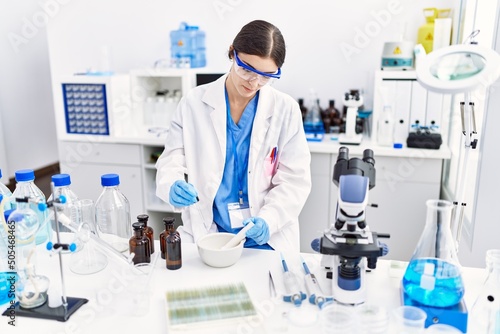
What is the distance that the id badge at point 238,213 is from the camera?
1.73m

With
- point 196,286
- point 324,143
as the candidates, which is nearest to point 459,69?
point 196,286

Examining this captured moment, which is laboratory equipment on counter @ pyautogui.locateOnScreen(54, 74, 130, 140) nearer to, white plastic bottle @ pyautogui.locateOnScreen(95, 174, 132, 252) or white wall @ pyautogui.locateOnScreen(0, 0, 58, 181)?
white wall @ pyautogui.locateOnScreen(0, 0, 58, 181)

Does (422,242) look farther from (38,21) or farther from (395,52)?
(38,21)

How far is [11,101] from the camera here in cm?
429

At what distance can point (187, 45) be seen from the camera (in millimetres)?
3217

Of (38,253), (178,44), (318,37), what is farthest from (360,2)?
(38,253)

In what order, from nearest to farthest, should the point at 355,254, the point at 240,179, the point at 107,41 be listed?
1. the point at 355,254
2. the point at 240,179
3. the point at 107,41

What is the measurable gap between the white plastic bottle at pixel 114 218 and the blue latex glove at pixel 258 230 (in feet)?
1.28

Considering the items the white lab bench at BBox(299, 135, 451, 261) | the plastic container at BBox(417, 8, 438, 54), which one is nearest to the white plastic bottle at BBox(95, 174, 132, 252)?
the white lab bench at BBox(299, 135, 451, 261)

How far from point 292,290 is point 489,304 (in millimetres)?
461

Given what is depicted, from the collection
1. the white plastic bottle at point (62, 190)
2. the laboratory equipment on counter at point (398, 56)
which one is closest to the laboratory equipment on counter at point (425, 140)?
the laboratory equipment on counter at point (398, 56)

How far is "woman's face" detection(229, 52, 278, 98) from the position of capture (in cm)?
155

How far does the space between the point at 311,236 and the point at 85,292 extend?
1.87m

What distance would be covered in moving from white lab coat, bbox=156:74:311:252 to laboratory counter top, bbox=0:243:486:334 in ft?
1.00
